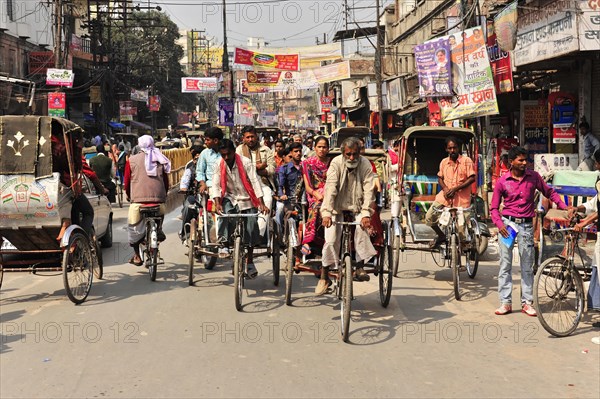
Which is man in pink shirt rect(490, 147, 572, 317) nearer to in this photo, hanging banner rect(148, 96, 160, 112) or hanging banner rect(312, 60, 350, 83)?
hanging banner rect(312, 60, 350, 83)

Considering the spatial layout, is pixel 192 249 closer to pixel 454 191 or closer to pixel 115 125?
pixel 454 191

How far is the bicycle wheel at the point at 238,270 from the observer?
7.32 meters

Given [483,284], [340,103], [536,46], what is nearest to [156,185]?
[483,284]

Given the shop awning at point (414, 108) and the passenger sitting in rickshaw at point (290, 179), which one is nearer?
the passenger sitting in rickshaw at point (290, 179)

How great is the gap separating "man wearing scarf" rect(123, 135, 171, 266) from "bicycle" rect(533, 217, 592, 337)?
16.3 feet

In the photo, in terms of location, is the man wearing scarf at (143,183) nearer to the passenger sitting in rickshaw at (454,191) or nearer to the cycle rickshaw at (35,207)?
the cycle rickshaw at (35,207)

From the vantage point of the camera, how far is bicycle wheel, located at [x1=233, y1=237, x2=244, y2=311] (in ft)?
24.0

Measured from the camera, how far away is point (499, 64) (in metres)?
16.3

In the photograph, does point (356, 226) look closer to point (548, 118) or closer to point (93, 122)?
point (548, 118)

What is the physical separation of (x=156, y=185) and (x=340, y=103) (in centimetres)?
4437

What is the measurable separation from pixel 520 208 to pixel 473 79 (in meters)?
9.16

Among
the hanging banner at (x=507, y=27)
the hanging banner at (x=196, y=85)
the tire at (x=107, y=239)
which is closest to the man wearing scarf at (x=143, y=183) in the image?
the tire at (x=107, y=239)

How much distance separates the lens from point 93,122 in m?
44.9

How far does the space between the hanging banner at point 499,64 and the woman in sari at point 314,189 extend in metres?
8.81
